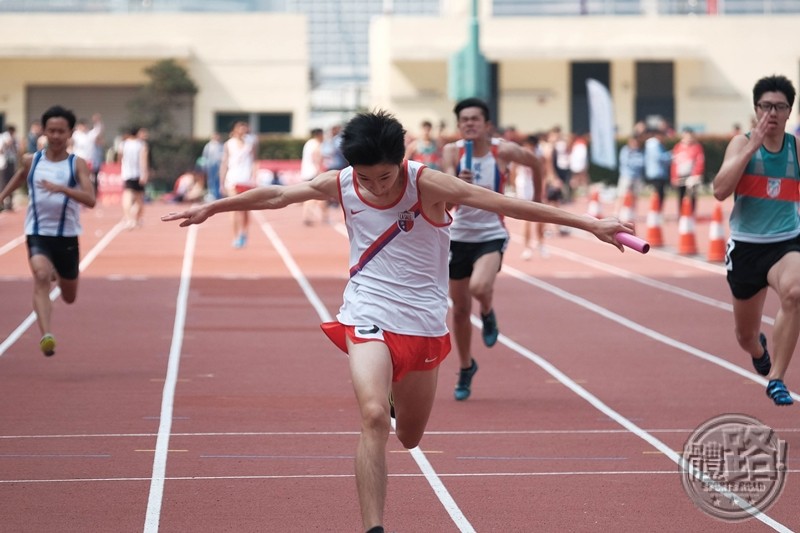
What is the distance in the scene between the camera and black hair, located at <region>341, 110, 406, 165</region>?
234 inches

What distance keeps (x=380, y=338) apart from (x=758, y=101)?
3.67m

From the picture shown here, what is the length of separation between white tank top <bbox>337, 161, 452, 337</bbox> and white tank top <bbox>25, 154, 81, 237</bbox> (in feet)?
17.1

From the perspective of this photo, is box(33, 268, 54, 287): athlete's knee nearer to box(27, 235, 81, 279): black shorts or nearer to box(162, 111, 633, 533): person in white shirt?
box(27, 235, 81, 279): black shorts

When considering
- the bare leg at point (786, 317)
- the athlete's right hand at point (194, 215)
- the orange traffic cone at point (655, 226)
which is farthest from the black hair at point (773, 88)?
the orange traffic cone at point (655, 226)

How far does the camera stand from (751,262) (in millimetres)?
8875

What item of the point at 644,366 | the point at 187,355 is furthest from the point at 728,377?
the point at 187,355

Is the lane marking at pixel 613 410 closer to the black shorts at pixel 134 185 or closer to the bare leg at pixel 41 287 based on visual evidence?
the bare leg at pixel 41 287

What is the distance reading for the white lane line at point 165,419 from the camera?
22.8 ft

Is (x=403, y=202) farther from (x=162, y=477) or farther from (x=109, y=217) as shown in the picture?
(x=109, y=217)

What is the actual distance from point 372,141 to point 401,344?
3.07 feet

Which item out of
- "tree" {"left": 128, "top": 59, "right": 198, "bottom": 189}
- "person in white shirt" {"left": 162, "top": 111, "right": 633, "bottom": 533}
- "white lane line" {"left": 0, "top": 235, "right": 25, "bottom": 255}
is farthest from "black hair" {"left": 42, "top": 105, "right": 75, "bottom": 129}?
"tree" {"left": 128, "top": 59, "right": 198, "bottom": 189}

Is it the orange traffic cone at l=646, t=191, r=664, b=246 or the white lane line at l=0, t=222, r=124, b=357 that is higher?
the orange traffic cone at l=646, t=191, r=664, b=246

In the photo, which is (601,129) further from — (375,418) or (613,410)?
(375,418)

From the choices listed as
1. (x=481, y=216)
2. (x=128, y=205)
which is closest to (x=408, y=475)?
(x=481, y=216)
